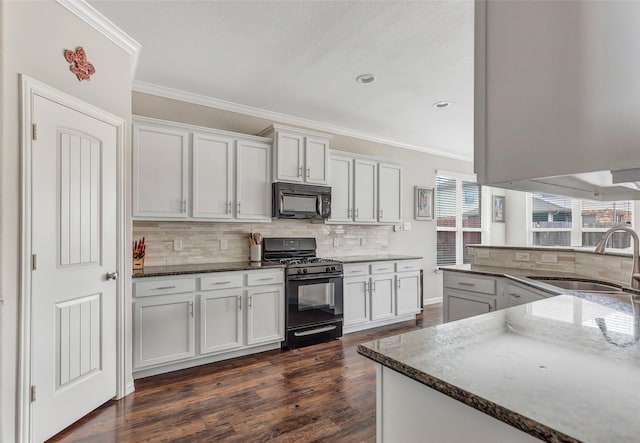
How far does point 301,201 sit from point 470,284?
6.34ft

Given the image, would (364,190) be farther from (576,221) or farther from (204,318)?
(576,221)

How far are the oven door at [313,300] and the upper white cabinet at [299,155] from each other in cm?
112

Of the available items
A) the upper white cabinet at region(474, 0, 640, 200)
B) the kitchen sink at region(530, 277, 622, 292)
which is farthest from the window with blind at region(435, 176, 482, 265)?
the upper white cabinet at region(474, 0, 640, 200)

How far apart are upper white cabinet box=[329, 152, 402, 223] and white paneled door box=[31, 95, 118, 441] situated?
8.17 feet

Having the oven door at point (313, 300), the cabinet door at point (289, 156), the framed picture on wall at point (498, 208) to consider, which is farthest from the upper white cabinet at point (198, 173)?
the framed picture on wall at point (498, 208)

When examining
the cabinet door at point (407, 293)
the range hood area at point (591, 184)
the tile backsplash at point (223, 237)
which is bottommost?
the cabinet door at point (407, 293)

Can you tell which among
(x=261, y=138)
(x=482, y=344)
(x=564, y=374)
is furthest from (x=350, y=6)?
(x=564, y=374)

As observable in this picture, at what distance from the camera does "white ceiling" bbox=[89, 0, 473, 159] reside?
2195 millimetres

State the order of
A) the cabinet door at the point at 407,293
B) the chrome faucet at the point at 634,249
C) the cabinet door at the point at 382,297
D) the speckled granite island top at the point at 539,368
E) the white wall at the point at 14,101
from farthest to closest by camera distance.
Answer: the cabinet door at the point at 407,293, the cabinet door at the point at 382,297, the chrome faucet at the point at 634,249, the white wall at the point at 14,101, the speckled granite island top at the point at 539,368

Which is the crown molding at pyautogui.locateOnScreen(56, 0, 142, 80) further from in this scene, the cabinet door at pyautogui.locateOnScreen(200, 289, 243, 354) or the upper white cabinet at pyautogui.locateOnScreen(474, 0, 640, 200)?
the upper white cabinet at pyautogui.locateOnScreen(474, 0, 640, 200)

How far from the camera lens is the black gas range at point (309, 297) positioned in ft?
11.4

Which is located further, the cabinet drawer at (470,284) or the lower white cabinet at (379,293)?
the lower white cabinet at (379,293)

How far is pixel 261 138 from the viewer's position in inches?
143

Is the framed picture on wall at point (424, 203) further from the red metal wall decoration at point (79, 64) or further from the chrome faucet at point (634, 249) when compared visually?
the red metal wall decoration at point (79, 64)
